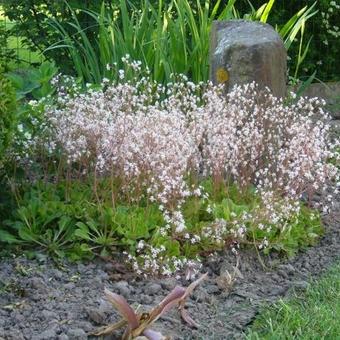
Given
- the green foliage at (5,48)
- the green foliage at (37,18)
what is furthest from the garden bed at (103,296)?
the green foliage at (5,48)

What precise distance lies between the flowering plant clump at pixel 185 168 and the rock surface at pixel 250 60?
2.72 feet

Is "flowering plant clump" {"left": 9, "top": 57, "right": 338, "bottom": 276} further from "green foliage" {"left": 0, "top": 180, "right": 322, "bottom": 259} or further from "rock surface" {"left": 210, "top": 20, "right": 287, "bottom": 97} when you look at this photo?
"rock surface" {"left": 210, "top": 20, "right": 287, "bottom": 97}

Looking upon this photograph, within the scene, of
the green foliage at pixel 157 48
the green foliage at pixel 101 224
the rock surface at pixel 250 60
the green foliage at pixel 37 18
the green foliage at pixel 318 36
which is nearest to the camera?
the green foliage at pixel 101 224

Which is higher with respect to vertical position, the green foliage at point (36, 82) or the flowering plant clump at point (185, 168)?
the green foliage at point (36, 82)

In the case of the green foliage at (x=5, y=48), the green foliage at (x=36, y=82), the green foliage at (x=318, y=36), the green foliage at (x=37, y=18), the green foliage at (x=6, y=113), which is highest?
the green foliage at (x=6, y=113)

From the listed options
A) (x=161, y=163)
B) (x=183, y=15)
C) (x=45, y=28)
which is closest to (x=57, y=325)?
(x=161, y=163)

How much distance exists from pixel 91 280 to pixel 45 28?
15.9ft

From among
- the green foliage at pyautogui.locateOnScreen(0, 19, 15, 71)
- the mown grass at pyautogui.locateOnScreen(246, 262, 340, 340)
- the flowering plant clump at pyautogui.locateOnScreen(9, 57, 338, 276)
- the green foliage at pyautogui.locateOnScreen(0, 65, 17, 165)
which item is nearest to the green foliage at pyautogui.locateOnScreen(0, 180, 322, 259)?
the flowering plant clump at pyautogui.locateOnScreen(9, 57, 338, 276)

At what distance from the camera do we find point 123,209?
14.2ft

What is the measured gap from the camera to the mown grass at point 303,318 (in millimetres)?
3549

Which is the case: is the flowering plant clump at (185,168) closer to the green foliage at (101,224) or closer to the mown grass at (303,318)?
the green foliage at (101,224)

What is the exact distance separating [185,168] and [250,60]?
1.71 m

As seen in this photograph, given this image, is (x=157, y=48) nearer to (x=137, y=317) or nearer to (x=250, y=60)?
(x=250, y=60)

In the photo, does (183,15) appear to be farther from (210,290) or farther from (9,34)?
(210,290)
